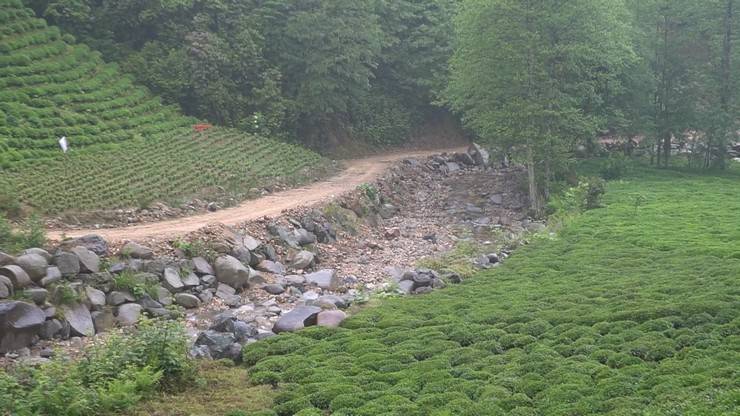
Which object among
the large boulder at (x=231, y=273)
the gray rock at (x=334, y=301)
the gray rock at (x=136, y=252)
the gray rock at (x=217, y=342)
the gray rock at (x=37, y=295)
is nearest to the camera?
the gray rock at (x=217, y=342)

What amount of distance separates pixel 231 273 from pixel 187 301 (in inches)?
76.4

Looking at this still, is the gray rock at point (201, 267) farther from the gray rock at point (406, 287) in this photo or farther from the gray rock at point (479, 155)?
the gray rock at point (479, 155)

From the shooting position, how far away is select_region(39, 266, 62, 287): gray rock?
19.5 m

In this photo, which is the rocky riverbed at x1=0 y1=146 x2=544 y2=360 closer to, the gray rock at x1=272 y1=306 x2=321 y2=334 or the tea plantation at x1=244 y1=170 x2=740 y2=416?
the gray rock at x1=272 y1=306 x2=321 y2=334

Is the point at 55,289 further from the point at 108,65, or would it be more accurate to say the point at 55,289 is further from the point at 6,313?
the point at 108,65

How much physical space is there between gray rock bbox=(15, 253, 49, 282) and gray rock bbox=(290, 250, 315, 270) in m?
8.38

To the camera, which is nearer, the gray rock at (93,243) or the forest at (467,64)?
the gray rock at (93,243)

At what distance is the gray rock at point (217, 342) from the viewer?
658 inches

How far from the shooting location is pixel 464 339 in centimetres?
1688

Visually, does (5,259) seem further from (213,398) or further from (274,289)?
(213,398)

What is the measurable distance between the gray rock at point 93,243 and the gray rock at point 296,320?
593 centimetres

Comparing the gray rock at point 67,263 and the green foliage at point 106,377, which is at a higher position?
the gray rock at point 67,263

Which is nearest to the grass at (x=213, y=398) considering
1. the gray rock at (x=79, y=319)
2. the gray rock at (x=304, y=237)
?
the gray rock at (x=79, y=319)

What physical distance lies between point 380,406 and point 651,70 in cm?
3990
